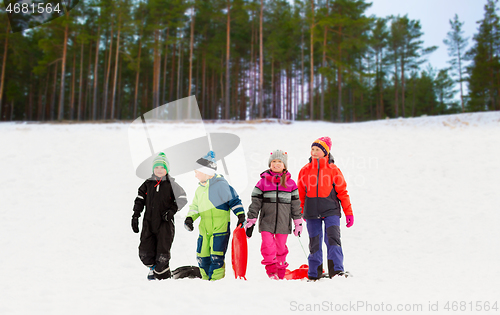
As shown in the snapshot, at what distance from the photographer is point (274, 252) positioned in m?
3.54

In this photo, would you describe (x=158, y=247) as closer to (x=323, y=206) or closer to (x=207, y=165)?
(x=207, y=165)

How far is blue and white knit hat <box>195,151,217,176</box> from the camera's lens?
349 centimetres

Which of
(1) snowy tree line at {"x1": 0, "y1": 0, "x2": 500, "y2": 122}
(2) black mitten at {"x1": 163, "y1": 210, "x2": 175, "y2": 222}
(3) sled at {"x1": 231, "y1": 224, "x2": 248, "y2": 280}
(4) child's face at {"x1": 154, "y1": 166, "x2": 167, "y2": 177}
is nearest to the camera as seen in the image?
(3) sled at {"x1": 231, "y1": 224, "x2": 248, "y2": 280}

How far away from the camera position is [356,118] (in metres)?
37.3

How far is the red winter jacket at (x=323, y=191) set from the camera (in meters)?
3.53

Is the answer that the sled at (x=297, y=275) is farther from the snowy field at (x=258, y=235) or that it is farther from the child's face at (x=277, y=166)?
the child's face at (x=277, y=166)

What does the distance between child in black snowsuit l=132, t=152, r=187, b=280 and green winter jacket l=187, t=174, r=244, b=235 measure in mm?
273

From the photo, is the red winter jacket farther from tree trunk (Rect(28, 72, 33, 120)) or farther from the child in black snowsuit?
tree trunk (Rect(28, 72, 33, 120))

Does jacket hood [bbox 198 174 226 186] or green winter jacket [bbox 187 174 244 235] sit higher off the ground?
jacket hood [bbox 198 174 226 186]

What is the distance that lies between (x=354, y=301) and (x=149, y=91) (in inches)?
1430

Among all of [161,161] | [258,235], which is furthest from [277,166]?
[258,235]

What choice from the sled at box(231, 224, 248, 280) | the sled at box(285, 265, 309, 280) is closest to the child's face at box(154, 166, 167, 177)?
the sled at box(231, 224, 248, 280)

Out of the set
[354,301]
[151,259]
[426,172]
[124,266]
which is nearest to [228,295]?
[354,301]

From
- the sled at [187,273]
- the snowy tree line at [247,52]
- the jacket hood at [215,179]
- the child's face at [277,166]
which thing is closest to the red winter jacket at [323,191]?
the child's face at [277,166]
